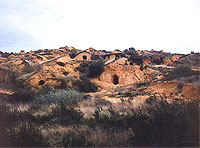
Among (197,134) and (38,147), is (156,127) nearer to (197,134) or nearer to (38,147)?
(197,134)

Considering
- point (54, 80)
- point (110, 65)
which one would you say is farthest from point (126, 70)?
point (54, 80)

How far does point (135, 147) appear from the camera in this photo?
248 centimetres

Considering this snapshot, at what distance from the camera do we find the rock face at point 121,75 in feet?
59.3

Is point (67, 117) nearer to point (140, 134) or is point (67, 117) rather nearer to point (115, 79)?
point (140, 134)

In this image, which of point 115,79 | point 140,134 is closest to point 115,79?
point 115,79

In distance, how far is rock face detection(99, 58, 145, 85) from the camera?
18.1 meters

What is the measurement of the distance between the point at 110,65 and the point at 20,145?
682 inches

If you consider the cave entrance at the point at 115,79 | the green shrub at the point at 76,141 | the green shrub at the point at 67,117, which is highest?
the cave entrance at the point at 115,79

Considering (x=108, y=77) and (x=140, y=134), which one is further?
(x=108, y=77)

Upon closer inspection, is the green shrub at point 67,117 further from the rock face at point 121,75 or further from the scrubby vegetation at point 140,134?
the rock face at point 121,75

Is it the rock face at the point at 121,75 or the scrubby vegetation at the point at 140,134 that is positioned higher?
the rock face at the point at 121,75

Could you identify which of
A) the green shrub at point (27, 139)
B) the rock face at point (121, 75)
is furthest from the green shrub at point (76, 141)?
the rock face at point (121, 75)

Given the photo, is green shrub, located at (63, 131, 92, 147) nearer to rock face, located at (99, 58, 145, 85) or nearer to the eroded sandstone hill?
the eroded sandstone hill

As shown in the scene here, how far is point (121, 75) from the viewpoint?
18500mm
